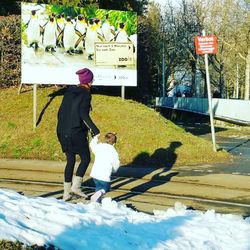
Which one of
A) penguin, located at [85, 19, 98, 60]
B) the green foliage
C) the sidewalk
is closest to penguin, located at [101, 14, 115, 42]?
penguin, located at [85, 19, 98, 60]

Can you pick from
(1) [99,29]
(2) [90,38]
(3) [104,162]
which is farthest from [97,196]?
(1) [99,29]

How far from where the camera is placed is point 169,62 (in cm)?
5934

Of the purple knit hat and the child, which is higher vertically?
the purple knit hat

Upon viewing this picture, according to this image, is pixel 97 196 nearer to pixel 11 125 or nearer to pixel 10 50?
pixel 11 125

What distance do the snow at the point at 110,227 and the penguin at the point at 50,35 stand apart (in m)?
10.7

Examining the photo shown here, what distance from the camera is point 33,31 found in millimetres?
16844

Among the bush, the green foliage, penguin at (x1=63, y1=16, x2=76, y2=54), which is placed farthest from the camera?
the bush

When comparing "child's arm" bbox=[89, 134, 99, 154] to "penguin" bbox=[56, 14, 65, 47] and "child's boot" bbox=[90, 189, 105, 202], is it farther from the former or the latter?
"penguin" bbox=[56, 14, 65, 47]

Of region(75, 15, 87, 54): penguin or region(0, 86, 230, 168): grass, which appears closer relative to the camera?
region(0, 86, 230, 168): grass

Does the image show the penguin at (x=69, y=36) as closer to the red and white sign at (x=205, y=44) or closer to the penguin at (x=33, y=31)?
the penguin at (x=33, y=31)

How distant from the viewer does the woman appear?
809cm

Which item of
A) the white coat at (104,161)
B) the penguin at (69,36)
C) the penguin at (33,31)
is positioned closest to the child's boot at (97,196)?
the white coat at (104,161)

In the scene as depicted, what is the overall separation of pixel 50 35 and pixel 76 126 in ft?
31.6

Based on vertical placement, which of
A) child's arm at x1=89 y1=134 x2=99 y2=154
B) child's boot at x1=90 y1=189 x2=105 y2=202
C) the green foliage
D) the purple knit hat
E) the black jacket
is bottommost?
the green foliage
